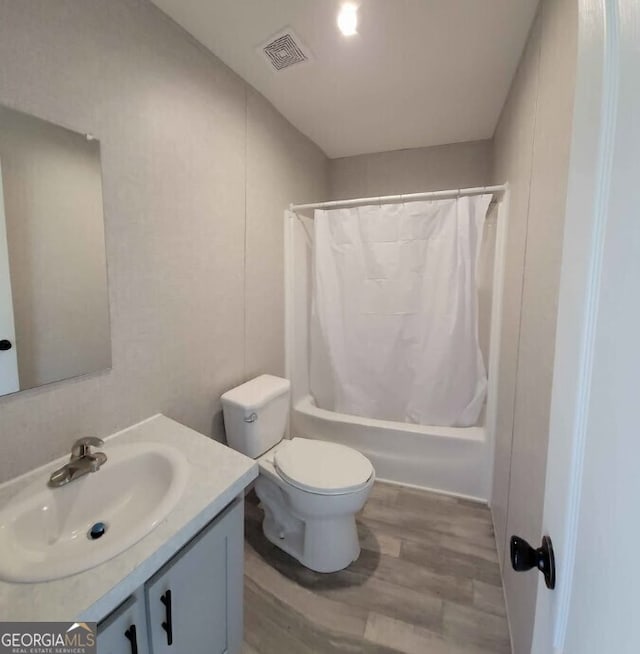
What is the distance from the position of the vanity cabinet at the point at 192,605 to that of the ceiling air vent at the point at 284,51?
1.82 metres

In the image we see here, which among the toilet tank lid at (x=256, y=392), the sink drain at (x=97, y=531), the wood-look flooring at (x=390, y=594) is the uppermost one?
the toilet tank lid at (x=256, y=392)

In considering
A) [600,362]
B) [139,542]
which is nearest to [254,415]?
[139,542]

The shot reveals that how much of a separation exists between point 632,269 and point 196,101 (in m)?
1.67

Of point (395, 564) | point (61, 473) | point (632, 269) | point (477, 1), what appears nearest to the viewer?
point (632, 269)

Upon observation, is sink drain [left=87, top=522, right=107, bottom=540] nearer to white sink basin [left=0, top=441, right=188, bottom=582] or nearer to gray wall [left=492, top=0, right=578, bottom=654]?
white sink basin [left=0, top=441, right=188, bottom=582]

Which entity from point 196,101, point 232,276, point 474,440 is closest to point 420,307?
point 474,440

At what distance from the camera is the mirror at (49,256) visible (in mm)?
921

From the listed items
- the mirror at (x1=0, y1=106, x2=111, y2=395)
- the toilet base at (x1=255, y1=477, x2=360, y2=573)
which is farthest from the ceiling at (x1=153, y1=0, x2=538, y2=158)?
the toilet base at (x1=255, y1=477, x2=360, y2=573)

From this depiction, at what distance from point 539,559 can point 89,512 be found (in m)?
1.15

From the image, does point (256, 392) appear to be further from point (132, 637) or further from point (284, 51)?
point (284, 51)

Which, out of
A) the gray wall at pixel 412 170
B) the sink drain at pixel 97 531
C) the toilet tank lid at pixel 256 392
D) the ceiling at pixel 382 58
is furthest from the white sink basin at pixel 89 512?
the gray wall at pixel 412 170

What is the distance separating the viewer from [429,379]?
2.09 m

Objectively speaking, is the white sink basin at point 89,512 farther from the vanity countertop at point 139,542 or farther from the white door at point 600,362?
the white door at point 600,362

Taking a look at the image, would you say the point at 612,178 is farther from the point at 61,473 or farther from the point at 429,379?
the point at 429,379
